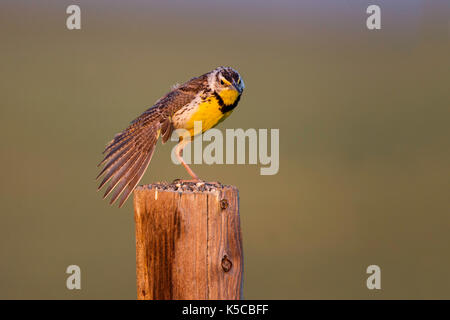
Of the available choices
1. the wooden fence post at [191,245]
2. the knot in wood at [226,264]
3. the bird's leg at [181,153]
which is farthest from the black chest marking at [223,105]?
the knot in wood at [226,264]

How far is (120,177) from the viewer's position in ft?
12.7

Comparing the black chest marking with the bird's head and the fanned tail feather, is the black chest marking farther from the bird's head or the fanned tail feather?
the fanned tail feather

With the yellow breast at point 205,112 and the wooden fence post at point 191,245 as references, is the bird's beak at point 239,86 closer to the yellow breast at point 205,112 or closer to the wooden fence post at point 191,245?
the yellow breast at point 205,112

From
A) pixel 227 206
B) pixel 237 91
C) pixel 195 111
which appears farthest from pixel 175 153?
pixel 227 206

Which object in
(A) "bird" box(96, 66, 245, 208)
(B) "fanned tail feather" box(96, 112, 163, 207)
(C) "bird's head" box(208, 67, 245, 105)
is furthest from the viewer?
(C) "bird's head" box(208, 67, 245, 105)

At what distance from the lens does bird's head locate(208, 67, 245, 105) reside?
442 cm

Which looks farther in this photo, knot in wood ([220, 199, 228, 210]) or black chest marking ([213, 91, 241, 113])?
Result: black chest marking ([213, 91, 241, 113])

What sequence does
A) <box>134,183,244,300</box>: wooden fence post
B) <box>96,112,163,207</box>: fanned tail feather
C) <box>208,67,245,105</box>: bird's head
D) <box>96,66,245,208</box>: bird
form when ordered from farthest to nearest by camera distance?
1. <box>208,67,245,105</box>: bird's head
2. <box>96,66,245,208</box>: bird
3. <box>96,112,163,207</box>: fanned tail feather
4. <box>134,183,244,300</box>: wooden fence post

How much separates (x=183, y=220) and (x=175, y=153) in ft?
4.94

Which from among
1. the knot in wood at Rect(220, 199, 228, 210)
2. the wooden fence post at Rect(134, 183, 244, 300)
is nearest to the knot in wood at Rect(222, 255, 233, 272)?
the wooden fence post at Rect(134, 183, 244, 300)

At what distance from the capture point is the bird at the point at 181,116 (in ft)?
13.6

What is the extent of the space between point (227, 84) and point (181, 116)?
0.48m

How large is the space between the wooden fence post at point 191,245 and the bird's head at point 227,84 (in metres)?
1.31

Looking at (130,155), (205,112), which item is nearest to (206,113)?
(205,112)
